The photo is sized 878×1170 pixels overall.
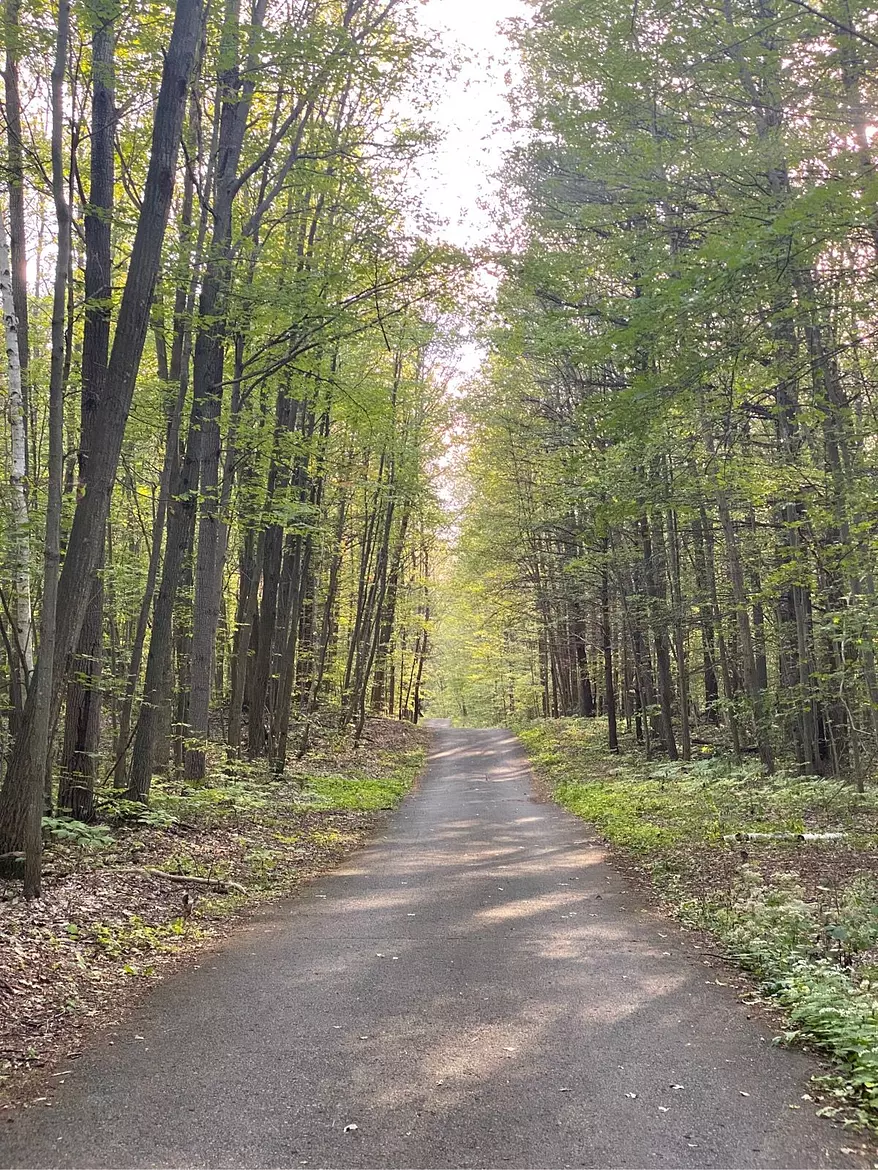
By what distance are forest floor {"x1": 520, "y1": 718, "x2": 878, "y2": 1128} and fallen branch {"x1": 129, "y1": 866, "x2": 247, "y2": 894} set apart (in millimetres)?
4130

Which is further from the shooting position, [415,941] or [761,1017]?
[415,941]

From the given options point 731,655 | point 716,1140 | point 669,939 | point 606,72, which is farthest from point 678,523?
point 716,1140

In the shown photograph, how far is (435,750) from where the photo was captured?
2647 cm

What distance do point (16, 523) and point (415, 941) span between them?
5451 millimetres

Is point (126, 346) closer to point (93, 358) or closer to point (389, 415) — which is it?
point (93, 358)

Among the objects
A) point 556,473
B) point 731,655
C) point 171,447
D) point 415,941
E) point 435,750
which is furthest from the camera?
point 435,750

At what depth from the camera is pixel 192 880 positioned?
731 centimetres

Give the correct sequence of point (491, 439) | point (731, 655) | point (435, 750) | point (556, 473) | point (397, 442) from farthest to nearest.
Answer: point (435, 750)
point (491, 439)
point (556, 473)
point (731, 655)
point (397, 442)

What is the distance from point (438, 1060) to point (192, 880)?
418cm

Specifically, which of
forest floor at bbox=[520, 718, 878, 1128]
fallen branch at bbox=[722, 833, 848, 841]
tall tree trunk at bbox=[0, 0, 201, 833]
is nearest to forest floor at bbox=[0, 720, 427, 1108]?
tall tree trunk at bbox=[0, 0, 201, 833]

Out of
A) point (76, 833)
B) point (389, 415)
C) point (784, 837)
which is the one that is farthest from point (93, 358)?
point (784, 837)

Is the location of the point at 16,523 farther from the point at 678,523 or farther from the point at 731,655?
the point at 731,655

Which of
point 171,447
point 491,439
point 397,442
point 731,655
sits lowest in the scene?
point 731,655

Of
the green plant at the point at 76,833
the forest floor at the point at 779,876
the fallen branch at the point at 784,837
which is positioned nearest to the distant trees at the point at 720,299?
the forest floor at the point at 779,876
